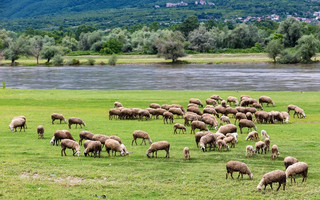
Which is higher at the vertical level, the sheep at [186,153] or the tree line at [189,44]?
the tree line at [189,44]

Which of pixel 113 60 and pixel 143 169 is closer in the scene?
pixel 143 169

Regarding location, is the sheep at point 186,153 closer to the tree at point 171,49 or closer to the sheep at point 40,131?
the sheep at point 40,131

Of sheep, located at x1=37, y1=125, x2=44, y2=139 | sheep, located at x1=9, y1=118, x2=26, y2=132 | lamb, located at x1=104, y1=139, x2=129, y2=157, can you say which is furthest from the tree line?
lamb, located at x1=104, y1=139, x2=129, y2=157

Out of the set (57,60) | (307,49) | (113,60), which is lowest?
(57,60)

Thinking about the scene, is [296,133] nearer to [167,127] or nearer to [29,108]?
[167,127]

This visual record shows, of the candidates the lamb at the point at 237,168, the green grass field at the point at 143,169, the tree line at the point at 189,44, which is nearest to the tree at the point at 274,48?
the tree line at the point at 189,44

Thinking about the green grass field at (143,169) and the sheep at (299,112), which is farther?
the sheep at (299,112)

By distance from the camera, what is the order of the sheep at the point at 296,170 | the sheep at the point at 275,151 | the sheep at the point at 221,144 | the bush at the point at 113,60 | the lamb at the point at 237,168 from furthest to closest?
the bush at the point at 113,60, the sheep at the point at 221,144, the sheep at the point at 275,151, the lamb at the point at 237,168, the sheep at the point at 296,170

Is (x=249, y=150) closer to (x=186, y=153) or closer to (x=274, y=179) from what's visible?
(x=186, y=153)

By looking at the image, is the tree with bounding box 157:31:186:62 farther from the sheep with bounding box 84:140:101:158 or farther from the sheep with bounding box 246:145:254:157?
the sheep with bounding box 84:140:101:158

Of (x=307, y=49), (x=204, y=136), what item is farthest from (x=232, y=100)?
(x=307, y=49)

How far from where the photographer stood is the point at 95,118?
30.8 metres

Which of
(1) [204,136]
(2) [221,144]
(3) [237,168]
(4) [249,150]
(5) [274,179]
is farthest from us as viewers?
(1) [204,136]

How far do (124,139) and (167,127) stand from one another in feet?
15.4
